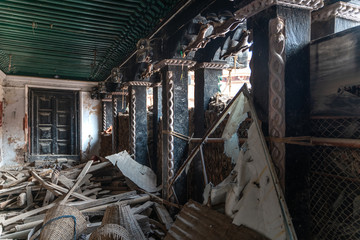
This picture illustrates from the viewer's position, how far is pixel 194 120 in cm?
557

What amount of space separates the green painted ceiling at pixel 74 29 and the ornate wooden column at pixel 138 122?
A: 103 centimetres

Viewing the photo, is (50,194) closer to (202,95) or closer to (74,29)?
(74,29)

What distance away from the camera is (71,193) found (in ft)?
17.8

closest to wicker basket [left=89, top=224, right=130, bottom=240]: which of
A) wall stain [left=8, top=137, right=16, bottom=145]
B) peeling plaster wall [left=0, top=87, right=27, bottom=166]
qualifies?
peeling plaster wall [left=0, top=87, right=27, bottom=166]

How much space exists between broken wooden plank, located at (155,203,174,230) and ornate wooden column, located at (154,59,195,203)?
261 mm

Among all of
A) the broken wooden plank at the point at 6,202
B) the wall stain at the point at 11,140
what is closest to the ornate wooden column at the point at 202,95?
the broken wooden plank at the point at 6,202

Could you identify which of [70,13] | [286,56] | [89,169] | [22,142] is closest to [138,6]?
[70,13]

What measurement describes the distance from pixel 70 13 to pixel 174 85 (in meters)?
2.30

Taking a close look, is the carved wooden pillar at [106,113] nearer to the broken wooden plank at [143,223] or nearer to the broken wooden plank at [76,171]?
the broken wooden plank at [76,171]

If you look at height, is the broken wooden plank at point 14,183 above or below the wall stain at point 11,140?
below

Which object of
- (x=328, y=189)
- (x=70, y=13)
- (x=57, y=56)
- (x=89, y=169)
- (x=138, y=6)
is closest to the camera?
(x=328, y=189)

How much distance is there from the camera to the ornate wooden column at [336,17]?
8.67 feet

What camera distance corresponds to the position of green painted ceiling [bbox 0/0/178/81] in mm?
4213

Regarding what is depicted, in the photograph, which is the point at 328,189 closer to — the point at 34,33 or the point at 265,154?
the point at 265,154
